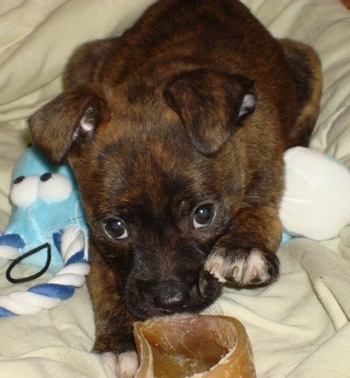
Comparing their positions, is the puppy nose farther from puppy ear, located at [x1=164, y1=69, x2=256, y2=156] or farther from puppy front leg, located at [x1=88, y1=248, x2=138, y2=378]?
A: puppy ear, located at [x1=164, y1=69, x2=256, y2=156]

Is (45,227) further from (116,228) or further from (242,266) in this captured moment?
(242,266)

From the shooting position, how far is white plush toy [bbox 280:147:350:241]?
3883 mm

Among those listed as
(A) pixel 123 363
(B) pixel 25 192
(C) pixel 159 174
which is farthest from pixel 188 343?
(B) pixel 25 192

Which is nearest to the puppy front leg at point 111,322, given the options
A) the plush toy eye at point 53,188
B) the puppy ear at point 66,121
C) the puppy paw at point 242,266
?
the plush toy eye at point 53,188

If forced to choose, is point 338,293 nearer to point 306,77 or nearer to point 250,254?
point 250,254

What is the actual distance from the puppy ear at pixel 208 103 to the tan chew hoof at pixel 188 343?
0.67 metres

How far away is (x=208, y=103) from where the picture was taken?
3.24 m

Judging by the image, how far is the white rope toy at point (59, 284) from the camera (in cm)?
358

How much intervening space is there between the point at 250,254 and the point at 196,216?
0.34 meters

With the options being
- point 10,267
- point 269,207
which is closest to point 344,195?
point 269,207

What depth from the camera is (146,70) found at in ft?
12.9

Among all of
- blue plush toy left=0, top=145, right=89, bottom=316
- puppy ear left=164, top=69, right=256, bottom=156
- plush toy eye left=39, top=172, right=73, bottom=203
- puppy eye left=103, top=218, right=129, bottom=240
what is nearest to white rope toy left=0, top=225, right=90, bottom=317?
blue plush toy left=0, top=145, right=89, bottom=316

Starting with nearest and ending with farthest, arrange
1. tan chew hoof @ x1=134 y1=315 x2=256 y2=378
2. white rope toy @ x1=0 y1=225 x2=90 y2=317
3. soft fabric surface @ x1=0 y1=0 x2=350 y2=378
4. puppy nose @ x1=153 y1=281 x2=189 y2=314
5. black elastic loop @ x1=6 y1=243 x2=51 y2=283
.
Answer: tan chew hoof @ x1=134 y1=315 x2=256 y2=378
puppy nose @ x1=153 y1=281 x2=189 y2=314
soft fabric surface @ x1=0 y1=0 x2=350 y2=378
white rope toy @ x1=0 y1=225 x2=90 y2=317
black elastic loop @ x1=6 y1=243 x2=51 y2=283

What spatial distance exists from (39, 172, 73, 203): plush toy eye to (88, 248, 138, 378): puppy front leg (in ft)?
1.06
